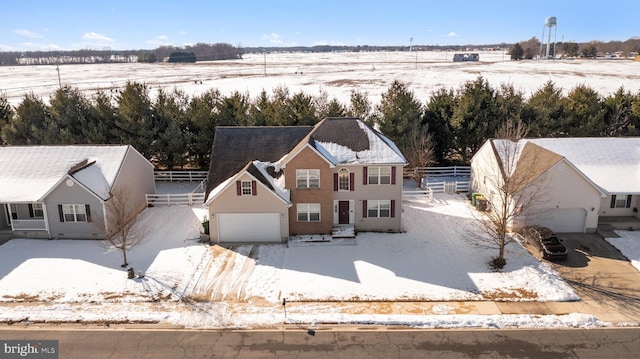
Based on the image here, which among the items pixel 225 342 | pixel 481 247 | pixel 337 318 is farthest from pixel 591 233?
pixel 225 342

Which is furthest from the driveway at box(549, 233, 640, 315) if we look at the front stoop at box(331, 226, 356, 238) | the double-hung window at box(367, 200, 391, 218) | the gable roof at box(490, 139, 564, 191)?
the front stoop at box(331, 226, 356, 238)

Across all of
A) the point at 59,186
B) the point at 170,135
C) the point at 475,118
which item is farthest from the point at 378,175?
the point at 170,135

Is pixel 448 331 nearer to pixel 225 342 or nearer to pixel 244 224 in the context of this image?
pixel 225 342

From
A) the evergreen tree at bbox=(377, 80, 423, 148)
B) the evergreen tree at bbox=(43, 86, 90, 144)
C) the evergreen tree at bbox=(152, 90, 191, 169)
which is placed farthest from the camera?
the evergreen tree at bbox=(43, 86, 90, 144)

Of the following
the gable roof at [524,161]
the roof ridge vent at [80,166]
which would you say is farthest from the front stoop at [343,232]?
the roof ridge vent at [80,166]

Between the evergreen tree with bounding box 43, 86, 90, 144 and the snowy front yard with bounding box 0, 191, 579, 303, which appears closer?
the snowy front yard with bounding box 0, 191, 579, 303

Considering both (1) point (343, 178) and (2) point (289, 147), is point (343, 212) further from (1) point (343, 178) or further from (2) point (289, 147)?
(2) point (289, 147)

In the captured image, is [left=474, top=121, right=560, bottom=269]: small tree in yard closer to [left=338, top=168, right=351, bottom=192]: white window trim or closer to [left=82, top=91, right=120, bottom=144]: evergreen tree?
[left=338, top=168, right=351, bottom=192]: white window trim
